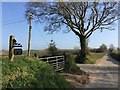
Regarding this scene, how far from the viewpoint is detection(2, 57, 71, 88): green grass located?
8640mm

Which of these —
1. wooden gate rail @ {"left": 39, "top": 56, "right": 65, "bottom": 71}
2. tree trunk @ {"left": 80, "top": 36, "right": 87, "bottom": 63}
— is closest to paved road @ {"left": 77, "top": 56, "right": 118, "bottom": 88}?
wooden gate rail @ {"left": 39, "top": 56, "right": 65, "bottom": 71}

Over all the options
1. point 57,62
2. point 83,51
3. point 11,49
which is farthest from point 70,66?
point 83,51

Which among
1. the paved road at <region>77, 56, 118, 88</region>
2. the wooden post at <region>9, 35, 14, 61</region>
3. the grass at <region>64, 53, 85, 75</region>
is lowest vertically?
the paved road at <region>77, 56, 118, 88</region>

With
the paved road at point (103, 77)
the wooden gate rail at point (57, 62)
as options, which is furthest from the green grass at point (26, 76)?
the wooden gate rail at point (57, 62)

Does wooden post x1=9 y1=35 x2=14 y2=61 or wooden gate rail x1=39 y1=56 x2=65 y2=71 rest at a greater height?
wooden post x1=9 y1=35 x2=14 y2=61

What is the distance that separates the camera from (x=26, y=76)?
9.68m

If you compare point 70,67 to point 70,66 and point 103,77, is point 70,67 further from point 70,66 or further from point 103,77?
point 103,77

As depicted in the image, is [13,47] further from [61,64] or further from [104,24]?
[104,24]

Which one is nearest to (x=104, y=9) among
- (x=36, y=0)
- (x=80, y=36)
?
(x=80, y=36)

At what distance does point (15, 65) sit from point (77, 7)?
2289 cm

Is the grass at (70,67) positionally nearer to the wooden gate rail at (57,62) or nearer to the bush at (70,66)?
the bush at (70,66)

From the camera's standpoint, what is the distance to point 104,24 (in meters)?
33.7

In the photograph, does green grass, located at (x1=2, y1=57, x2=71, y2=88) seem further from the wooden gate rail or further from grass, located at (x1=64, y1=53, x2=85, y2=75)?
grass, located at (x1=64, y1=53, x2=85, y2=75)

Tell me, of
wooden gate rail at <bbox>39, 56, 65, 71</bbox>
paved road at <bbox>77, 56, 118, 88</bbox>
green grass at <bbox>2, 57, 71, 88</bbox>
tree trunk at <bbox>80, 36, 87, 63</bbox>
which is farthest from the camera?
tree trunk at <bbox>80, 36, 87, 63</bbox>
